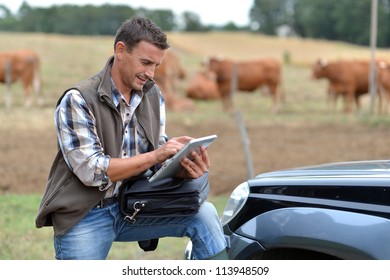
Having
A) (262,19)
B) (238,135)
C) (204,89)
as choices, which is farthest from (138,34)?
(262,19)

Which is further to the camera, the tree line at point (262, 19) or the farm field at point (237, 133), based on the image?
the tree line at point (262, 19)

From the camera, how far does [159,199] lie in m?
3.27

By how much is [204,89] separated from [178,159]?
760 inches

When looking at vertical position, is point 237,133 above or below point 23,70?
below

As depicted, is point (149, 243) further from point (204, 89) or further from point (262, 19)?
point (262, 19)

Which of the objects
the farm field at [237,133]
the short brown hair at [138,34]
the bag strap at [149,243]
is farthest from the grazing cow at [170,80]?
the short brown hair at [138,34]

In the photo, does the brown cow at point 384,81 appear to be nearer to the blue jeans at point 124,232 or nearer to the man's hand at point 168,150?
the blue jeans at point 124,232

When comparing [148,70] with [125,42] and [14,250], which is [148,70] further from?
[14,250]

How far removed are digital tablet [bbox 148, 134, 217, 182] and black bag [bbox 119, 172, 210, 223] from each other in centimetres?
4

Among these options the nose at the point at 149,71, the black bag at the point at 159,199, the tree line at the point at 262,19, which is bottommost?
the tree line at the point at 262,19

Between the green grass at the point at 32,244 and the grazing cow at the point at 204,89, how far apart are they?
1545 centimetres

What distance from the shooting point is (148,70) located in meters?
3.31

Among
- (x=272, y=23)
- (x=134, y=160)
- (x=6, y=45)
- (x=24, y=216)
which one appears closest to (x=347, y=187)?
(x=134, y=160)

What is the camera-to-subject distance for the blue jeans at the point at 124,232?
3.20 metres
